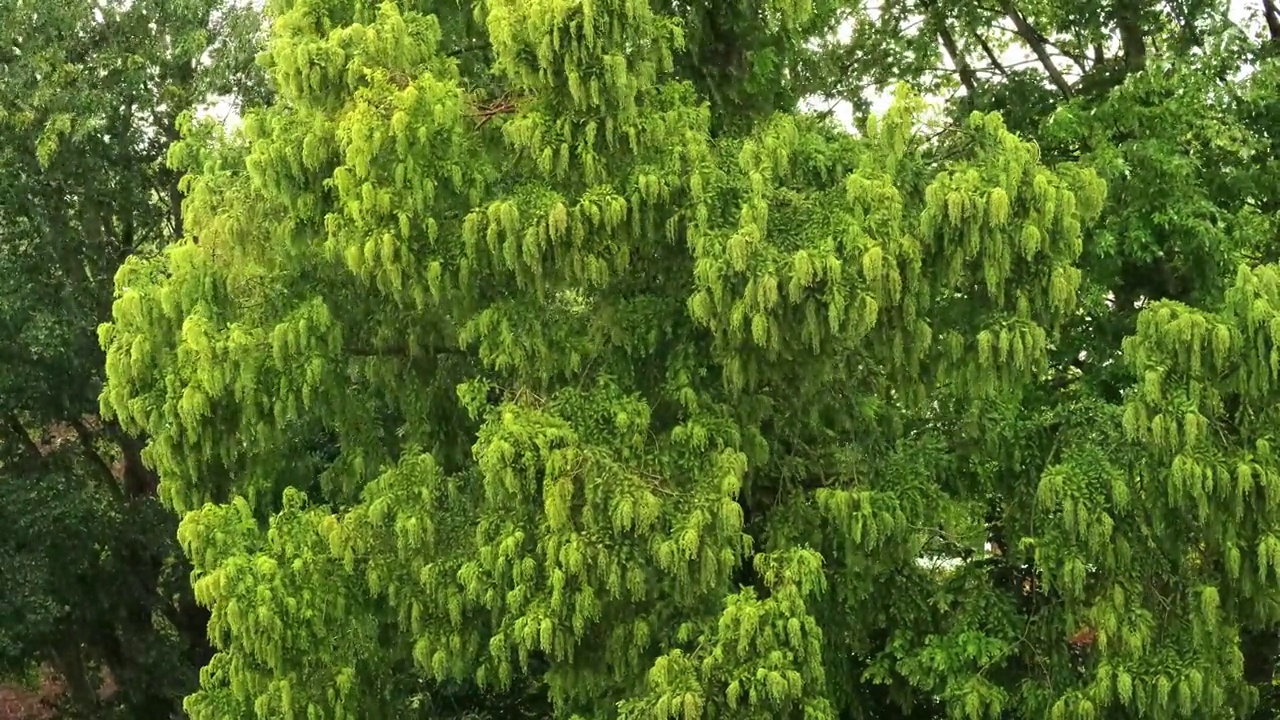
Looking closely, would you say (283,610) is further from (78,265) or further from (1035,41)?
(1035,41)

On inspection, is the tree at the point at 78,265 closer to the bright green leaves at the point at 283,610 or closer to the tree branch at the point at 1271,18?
the bright green leaves at the point at 283,610

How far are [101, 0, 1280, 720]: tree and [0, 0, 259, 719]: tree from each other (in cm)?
357

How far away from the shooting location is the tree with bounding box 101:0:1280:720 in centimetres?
490

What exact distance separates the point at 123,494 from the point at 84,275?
241 centimetres

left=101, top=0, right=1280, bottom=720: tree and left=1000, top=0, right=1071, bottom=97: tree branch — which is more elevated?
left=1000, top=0, right=1071, bottom=97: tree branch

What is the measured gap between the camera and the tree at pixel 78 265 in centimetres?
877

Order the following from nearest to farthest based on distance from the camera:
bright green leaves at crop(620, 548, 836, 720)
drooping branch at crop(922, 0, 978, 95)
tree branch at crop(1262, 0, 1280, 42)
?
bright green leaves at crop(620, 548, 836, 720)
tree branch at crop(1262, 0, 1280, 42)
drooping branch at crop(922, 0, 978, 95)

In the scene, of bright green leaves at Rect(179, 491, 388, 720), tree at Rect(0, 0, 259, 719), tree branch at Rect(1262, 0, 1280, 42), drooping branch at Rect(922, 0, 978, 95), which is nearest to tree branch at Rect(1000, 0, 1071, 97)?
drooping branch at Rect(922, 0, 978, 95)

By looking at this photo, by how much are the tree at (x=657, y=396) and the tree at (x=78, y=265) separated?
3.57 meters

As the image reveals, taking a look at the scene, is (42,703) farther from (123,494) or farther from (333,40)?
(333,40)

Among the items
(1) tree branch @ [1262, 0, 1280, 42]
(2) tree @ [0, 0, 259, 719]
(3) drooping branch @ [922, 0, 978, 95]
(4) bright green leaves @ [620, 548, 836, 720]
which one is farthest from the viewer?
(2) tree @ [0, 0, 259, 719]

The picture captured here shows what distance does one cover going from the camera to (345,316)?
228 inches

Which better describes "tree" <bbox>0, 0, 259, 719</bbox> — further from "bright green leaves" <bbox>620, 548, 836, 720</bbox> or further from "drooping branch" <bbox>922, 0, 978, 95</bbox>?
"bright green leaves" <bbox>620, 548, 836, 720</bbox>

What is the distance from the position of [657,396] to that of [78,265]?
5.93 m
